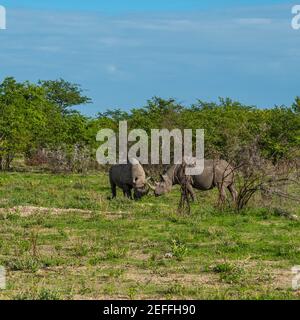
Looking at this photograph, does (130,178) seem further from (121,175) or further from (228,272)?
(228,272)

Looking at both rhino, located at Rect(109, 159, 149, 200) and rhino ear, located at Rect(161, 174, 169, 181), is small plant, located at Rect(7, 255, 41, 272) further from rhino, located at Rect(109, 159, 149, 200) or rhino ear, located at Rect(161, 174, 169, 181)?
rhino, located at Rect(109, 159, 149, 200)

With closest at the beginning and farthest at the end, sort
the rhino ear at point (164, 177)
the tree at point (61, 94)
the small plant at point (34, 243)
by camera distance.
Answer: the small plant at point (34, 243) → the rhino ear at point (164, 177) → the tree at point (61, 94)

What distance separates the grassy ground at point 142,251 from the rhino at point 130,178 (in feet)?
11.0

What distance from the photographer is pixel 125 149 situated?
104ft

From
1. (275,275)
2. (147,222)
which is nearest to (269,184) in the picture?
(147,222)

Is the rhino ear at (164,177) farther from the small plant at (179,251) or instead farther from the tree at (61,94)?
the tree at (61,94)

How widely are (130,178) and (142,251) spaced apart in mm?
10799

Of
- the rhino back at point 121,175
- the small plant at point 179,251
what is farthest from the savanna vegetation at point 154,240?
the rhino back at point 121,175

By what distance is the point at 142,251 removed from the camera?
12242 millimetres

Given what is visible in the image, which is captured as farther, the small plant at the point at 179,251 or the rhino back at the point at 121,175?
the rhino back at the point at 121,175

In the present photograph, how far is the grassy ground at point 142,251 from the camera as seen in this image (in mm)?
9375

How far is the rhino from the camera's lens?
2252 cm

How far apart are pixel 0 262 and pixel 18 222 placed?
412 cm

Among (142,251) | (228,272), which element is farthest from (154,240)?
(228,272)
